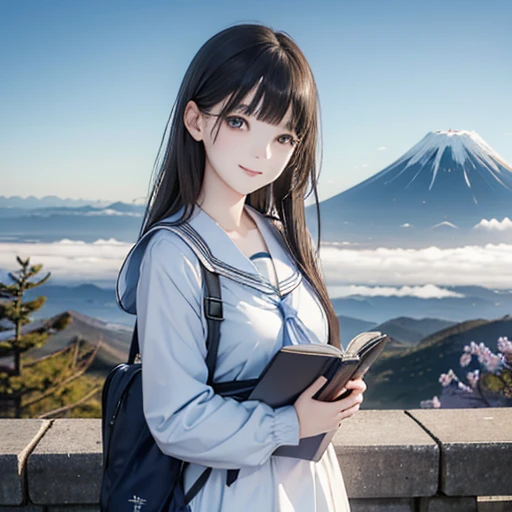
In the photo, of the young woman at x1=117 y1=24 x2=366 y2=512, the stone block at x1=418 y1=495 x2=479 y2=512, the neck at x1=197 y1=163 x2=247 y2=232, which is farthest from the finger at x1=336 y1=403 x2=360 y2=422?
the stone block at x1=418 y1=495 x2=479 y2=512

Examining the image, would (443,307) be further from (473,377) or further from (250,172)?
(250,172)

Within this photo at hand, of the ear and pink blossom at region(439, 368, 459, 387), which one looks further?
pink blossom at region(439, 368, 459, 387)

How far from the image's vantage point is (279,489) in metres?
1.21

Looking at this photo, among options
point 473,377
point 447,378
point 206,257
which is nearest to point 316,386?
point 206,257

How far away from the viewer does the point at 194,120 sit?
1286 millimetres

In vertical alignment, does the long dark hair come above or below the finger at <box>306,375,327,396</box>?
above

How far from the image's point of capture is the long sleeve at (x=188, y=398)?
3.60 feet

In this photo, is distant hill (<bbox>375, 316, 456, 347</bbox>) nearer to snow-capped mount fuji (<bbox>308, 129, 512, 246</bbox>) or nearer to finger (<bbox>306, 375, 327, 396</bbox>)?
snow-capped mount fuji (<bbox>308, 129, 512, 246</bbox>)

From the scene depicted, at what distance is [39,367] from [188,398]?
532 centimetres

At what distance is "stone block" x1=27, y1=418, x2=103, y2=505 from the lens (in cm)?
167

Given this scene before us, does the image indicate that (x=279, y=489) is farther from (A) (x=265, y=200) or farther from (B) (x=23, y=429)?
(B) (x=23, y=429)

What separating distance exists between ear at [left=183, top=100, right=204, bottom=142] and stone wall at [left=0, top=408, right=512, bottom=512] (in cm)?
83

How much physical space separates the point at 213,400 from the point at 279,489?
0.23 metres

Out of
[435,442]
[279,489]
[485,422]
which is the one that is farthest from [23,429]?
[485,422]
